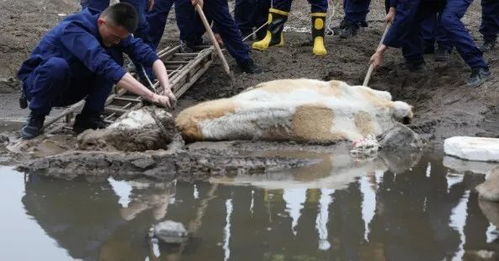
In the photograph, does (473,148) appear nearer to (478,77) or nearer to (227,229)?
(478,77)

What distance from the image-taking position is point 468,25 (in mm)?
9492

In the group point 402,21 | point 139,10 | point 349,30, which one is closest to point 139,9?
point 139,10

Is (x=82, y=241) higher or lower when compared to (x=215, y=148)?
higher

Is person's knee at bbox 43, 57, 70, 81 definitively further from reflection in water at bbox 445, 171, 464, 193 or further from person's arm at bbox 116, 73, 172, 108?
reflection in water at bbox 445, 171, 464, 193

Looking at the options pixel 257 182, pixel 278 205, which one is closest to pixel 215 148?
pixel 257 182

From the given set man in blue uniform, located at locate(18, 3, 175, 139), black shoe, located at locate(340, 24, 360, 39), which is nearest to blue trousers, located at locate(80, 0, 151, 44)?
man in blue uniform, located at locate(18, 3, 175, 139)

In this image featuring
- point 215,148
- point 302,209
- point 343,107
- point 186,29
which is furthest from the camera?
point 186,29

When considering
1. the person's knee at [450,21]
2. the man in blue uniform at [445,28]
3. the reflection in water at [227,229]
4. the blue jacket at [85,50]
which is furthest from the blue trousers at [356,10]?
the reflection in water at [227,229]

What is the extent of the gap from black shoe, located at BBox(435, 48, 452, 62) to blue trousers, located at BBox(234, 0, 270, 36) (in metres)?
2.03

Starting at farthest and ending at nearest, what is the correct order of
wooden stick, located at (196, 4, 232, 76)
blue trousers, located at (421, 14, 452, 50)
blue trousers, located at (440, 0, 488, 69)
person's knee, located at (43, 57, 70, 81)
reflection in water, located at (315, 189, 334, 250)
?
1. blue trousers, located at (421, 14, 452, 50)
2. wooden stick, located at (196, 4, 232, 76)
3. blue trousers, located at (440, 0, 488, 69)
4. person's knee, located at (43, 57, 70, 81)
5. reflection in water, located at (315, 189, 334, 250)

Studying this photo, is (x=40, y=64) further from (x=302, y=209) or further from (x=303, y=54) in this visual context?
(x=303, y=54)

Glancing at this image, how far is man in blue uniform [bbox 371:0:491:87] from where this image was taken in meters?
6.27

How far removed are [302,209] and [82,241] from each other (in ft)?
3.78

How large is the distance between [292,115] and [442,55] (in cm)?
266
